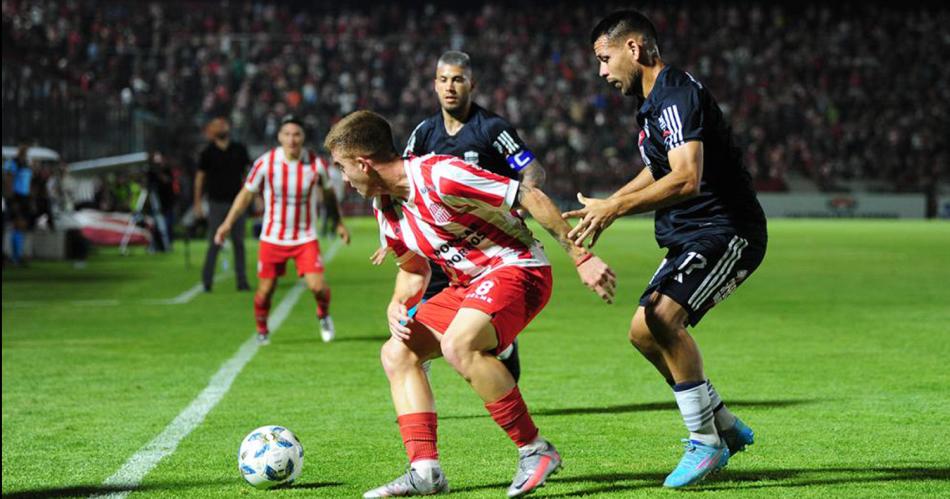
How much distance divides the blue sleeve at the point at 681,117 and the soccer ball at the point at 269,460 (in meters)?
2.08

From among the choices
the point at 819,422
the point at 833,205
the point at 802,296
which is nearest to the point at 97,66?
the point at 833,205

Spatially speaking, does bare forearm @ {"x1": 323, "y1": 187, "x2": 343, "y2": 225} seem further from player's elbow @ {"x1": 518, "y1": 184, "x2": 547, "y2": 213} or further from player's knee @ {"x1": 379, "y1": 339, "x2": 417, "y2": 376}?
player's elbow @ {"x1": 518, "y1": 184, "x2": 547, "y2": 213}

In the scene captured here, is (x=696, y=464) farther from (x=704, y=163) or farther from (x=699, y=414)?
(x=704, y=163)

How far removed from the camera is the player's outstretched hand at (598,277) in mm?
5117

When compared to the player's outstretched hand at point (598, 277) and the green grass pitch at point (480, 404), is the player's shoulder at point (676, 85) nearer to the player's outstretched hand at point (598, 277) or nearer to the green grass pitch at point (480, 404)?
the player's outstretched hand at point (598, 277)

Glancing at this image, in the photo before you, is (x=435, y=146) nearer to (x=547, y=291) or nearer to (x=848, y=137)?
(x=547, y=291)

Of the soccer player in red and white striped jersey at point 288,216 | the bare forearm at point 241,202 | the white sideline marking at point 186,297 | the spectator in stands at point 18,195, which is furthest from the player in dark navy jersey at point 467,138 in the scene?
the spectator in stands at point 18,195

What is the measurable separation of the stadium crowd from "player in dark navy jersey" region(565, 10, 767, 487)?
3595 centimetres

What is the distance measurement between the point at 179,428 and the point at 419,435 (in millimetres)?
2436

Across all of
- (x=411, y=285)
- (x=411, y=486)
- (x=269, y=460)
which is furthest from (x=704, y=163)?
(x=269, y=460)

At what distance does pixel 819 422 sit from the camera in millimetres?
7496

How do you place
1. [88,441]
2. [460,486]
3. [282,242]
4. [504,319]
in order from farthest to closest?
[282,242] → [88,441] → [460,486] → [504,319]

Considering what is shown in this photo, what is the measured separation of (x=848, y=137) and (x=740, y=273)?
46.9 m

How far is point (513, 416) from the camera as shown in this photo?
5418 mm
